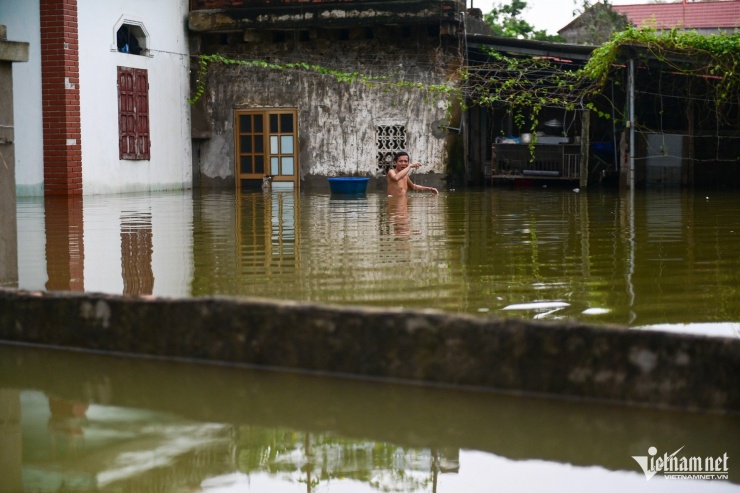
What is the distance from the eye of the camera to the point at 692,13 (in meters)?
39.6

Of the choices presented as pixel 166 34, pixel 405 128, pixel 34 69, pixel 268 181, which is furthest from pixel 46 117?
pixel 405 128

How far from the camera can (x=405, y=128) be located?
20969 mm

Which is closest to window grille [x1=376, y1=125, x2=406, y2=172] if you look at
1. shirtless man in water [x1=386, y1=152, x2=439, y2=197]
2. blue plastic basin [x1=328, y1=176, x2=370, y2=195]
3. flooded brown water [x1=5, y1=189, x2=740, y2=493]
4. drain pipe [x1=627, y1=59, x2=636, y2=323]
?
blue plastic basin [x1=328, y1=176, x2=370, y2=195]

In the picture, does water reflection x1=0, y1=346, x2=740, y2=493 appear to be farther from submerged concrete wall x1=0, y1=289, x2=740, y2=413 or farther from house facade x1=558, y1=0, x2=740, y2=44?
house facade x1=558, y1=0, x2=740, y2=44

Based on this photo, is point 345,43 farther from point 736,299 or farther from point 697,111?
point 736,299

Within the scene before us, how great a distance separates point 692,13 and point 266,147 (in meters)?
24.5

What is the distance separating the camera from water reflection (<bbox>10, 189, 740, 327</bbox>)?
15.9ft

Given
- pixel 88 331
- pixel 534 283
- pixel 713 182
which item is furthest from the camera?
pixel 713 182

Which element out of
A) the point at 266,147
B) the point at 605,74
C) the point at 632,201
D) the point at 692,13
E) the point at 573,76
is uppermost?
the point at 692,13

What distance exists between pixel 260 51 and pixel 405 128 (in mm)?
3589

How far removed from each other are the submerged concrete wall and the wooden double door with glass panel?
17734 millimetres

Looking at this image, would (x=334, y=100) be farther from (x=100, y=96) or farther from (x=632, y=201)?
(x=632, y=201)

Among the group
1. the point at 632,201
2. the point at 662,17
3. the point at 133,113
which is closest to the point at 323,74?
the point at 133,113

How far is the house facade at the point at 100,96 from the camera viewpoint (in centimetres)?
1662
